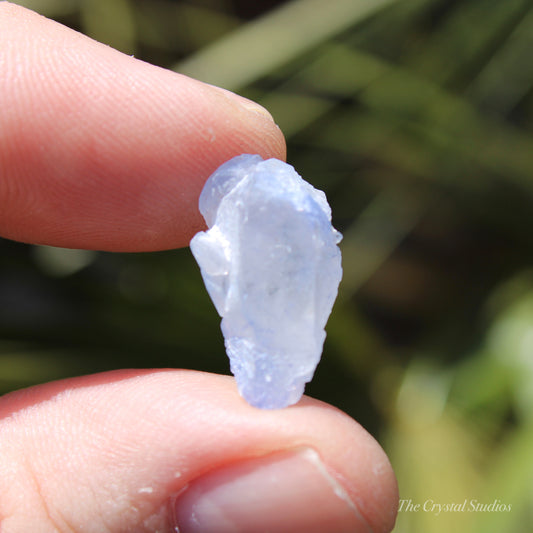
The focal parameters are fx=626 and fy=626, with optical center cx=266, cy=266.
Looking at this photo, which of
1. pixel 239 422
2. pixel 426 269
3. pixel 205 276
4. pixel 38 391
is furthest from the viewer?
pixel 426 269

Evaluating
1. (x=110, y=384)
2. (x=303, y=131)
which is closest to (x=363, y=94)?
(x=303, y=131)

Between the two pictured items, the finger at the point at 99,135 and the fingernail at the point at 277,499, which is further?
the finger at the point at 99,135

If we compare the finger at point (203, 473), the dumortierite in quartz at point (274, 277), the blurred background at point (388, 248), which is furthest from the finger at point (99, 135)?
the blurred background at point (388, 248)

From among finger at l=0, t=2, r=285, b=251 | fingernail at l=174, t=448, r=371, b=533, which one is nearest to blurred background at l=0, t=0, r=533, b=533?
finger at l=0, t=2, r=285, b=251

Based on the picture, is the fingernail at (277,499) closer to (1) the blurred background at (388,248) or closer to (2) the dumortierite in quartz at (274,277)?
(2) the dumortierite in quartz at (274,277)

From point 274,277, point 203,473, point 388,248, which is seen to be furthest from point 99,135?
point 388,248

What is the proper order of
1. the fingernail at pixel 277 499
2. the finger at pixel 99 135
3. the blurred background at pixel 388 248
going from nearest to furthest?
1. the fingernail at pixel 277 499
2. the finger at pixel 99 135
3. the blurred background at pixel 388 248

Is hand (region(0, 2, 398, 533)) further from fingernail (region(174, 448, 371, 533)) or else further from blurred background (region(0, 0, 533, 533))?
blurred background (region(0, 0, 533, 533))

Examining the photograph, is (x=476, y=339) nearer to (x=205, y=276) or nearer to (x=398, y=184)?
(x=398, y=184)
